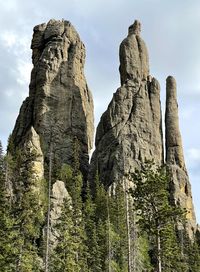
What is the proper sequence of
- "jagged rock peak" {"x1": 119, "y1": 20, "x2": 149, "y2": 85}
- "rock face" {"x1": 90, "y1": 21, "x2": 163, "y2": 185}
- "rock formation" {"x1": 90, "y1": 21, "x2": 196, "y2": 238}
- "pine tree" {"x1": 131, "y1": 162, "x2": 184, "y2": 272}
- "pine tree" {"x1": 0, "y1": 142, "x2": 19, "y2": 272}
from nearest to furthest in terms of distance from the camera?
"pine tree" {"x1": 131, "y1": 162, "x2": 184, "y2": 272}
"pine tree" {"x1": 0, "y1": 142, "x2": 19, "y2": 272}
"rock formation" {"x1": 90, "y1": 21, "x2": 196, "y2": 238}
"rock face" {"x1": 90, "y1": 21, "x2": 163, "y2": 185}
"jagged rock peak" {"x1": 119, "y1": 20, "x2": 149, "y2": 85}

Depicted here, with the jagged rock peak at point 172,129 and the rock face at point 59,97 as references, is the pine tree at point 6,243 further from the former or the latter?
the jagged rock peak at point 172,129

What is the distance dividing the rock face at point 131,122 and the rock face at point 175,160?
2537mm

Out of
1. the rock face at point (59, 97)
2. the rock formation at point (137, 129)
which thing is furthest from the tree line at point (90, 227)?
the rock face at point (59, 97)

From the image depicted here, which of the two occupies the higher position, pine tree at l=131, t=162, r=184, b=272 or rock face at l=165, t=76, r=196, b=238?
rock face at l=165, t=76, r=196, b=238

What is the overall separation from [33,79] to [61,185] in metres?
55.2

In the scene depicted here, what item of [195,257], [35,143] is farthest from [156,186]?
[35,143]

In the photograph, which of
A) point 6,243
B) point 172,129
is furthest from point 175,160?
point 6,243

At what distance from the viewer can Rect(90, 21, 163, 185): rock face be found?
110 m

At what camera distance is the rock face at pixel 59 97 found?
4803 inches

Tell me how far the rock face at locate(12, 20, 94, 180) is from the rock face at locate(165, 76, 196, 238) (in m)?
20.0

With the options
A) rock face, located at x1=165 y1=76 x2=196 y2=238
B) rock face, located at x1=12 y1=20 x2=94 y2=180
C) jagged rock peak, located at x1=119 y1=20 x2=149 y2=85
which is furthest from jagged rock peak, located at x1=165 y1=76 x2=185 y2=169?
rock face, located at x1=12 y1=20 x2=94 y2=180

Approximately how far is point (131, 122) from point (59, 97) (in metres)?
20.5

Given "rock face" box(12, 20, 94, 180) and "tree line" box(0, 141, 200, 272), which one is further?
"rock face" box(12, 20, 94, 180)

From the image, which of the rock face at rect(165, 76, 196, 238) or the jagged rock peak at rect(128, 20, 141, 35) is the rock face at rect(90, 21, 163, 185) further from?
the rock face at rect(165, 76, 196, 238)
